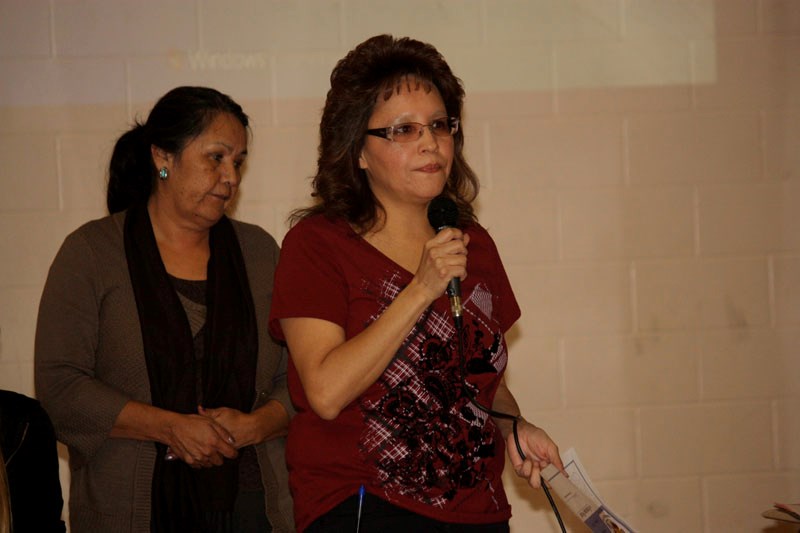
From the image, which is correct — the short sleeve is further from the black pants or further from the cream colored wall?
the cream colored wall

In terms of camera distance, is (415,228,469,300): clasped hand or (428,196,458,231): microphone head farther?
(428,196,458,231): microphone head

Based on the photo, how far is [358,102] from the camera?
81.7 inches

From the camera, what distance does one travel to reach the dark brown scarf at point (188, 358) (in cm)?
250

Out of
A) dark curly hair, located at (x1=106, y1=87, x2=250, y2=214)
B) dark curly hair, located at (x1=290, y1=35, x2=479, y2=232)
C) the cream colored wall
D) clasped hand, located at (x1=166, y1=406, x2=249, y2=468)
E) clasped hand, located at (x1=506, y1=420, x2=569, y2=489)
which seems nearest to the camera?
clasped hand, located at (x1=506, y1=420, x2=569, y2=489)

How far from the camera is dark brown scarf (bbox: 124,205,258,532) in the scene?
98.4 inches

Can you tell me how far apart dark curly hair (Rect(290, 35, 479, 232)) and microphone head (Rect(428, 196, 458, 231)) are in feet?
0.42

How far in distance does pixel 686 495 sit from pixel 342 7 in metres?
2.02

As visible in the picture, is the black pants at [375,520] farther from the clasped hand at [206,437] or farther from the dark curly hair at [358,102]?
the clasped hand at [206,437]

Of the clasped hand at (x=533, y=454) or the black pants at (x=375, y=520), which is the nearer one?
the black pants at (x=375, y=520)

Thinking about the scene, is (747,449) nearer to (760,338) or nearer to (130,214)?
(760,338)

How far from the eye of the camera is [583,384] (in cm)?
337

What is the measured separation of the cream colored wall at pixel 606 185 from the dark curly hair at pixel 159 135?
447mm

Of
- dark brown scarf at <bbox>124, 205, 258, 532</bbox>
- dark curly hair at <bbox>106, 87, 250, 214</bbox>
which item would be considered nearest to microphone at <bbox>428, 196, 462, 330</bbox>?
dark brown scarf at <bbox>124, 205, 258, 532</bbox>

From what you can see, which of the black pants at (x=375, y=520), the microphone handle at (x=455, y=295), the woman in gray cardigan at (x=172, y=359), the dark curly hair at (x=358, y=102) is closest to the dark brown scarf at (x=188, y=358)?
the woman in gray cardigan at (x=172, y=359)
